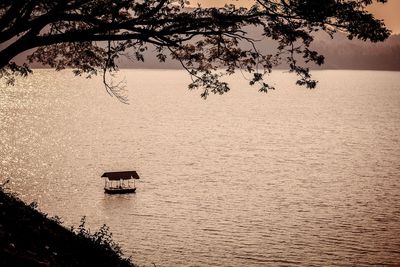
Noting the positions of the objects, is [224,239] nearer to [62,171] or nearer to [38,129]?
[62,171]

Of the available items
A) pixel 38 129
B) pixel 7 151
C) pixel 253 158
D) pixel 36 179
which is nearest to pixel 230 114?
pixel 38 129

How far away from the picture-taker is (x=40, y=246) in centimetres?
1107

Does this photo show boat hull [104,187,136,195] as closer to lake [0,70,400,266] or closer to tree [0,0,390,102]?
lake [0,70,400,266]

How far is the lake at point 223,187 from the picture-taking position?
40438 millimetres

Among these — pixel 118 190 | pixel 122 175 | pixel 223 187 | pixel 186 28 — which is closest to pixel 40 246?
pixel 186 28

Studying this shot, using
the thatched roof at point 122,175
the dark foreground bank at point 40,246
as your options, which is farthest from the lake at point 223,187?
the dark foreground bank at point 40,246

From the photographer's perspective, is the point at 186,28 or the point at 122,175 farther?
the point at 122,175

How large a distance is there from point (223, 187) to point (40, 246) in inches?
2017

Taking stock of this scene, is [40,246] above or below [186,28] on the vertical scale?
below

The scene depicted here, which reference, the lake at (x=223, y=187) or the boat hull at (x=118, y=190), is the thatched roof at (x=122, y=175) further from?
the lake at (x=223, y=187)

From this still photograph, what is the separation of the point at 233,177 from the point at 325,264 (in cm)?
3109

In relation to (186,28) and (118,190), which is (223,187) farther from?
(186,28)

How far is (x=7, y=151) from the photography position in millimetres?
78750

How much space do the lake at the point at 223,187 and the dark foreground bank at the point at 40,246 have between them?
2294cm
